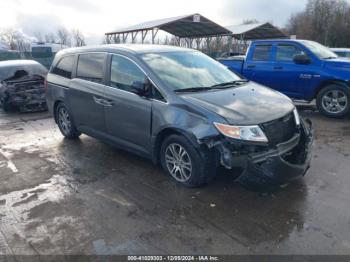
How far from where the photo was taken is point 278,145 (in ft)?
12.0

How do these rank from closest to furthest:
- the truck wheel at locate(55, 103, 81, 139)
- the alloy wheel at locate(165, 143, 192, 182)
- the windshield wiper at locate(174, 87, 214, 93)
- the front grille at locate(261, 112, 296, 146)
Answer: the front grille at locate(261, 112, 296, 146)
the alloy wheel at locate(165, 143, 192, 182)
the windshield wiper at locate(174, 87, 214, 93)
the truck wheel at locate(55, 103, 81, 139)

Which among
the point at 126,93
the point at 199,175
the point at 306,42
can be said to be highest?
the point at 306,42

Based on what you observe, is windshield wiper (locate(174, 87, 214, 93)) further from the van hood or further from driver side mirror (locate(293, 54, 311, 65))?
driver side mirror (locate(293, 54, 311, 65))

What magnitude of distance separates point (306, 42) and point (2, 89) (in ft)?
28.9

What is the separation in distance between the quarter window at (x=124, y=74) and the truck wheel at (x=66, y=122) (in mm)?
1666

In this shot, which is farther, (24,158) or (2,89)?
(2,89)

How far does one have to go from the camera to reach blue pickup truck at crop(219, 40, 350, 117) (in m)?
7.37

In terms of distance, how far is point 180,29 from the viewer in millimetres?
27312

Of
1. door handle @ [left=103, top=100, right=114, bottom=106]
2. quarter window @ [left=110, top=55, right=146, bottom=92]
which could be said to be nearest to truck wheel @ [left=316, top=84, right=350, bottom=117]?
quarter window @ [left=110, top=55, right=146, bottom=92]

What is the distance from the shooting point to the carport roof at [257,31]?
2770 cm

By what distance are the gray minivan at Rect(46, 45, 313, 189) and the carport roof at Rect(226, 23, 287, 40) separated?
941 inches

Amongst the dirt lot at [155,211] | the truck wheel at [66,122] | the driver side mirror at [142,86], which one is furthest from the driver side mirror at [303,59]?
the truck wheel at [66,122]

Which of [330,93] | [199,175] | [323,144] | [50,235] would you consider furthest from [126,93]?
[330,93]

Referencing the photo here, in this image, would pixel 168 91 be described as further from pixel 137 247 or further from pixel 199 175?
pixel 137 247
